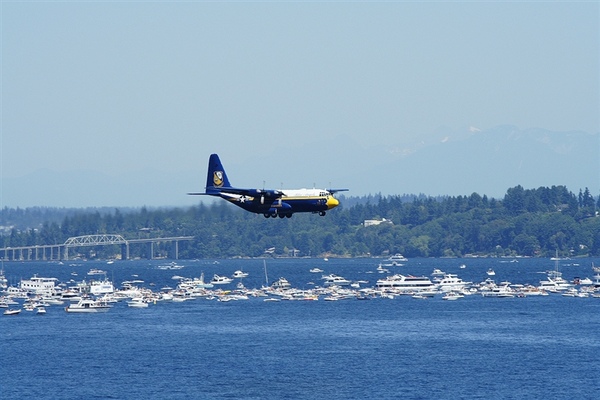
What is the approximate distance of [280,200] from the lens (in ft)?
344

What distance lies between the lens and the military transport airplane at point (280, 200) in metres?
104

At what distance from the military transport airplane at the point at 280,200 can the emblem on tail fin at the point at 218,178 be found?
9.91 ft

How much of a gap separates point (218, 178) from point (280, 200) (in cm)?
931

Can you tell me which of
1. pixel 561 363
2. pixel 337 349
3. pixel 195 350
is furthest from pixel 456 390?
pixel 195 350

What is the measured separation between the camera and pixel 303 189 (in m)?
107

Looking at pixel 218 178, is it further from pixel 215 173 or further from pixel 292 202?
pixel 292 202

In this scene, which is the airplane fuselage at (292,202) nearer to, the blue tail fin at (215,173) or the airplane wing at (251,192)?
the airplane wing at (251,192)

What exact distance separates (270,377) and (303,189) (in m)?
69.2

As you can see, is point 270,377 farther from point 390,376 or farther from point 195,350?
point 195,350

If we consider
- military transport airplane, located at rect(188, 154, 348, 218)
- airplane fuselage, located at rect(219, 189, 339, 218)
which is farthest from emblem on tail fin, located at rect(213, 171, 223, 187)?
airplane fuselage, located at rect(219, 189, 339, 218)

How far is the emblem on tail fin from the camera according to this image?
365 feet

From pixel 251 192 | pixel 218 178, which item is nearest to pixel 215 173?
pixel 218 178

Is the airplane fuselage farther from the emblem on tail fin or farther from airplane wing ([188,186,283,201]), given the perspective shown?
the emblem on tail fin

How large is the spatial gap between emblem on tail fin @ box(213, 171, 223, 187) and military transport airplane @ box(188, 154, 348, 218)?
9.91 feet
